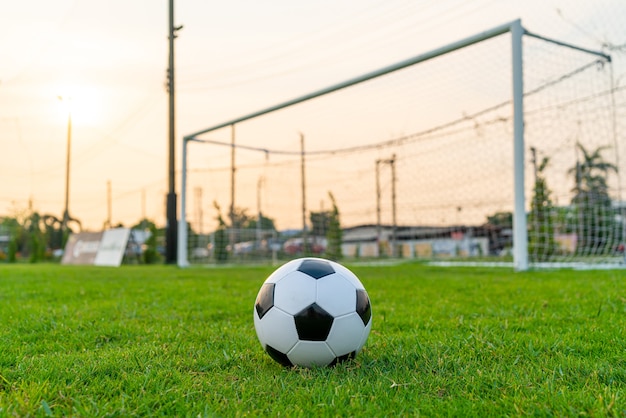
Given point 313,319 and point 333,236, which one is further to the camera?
point 333,236

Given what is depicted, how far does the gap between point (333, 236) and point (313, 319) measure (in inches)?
524

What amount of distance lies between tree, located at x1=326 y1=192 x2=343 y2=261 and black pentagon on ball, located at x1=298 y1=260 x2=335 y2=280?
12.7m

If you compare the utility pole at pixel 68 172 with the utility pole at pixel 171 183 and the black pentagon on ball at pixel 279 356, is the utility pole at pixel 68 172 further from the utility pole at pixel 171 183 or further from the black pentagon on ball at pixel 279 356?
the black pentagon on ball at pixel 279 356

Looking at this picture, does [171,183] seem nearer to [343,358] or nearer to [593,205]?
[593,205]

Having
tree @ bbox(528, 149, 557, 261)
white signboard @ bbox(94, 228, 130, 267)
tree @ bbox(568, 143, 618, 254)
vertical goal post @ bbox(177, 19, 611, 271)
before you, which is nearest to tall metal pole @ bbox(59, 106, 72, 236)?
white signboard @ bbox(94, 228, 130, 267)

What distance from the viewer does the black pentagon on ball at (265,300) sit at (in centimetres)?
262

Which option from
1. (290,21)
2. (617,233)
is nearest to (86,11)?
(290,21)

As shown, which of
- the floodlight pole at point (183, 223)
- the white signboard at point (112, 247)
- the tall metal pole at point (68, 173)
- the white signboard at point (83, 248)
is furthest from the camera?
the tall metal pole at point (68, 173)

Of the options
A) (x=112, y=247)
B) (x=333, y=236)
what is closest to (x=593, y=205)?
(x=333, y=236)

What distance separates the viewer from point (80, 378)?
2.30 m

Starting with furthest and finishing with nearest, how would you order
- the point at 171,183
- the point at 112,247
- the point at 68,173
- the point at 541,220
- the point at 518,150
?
the point at 68,173 → the point at 112,247 → the point at 171,183 → the point at 541,220 → the point at 518,150

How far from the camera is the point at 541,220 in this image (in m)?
12.1

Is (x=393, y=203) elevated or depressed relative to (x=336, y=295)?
elevated

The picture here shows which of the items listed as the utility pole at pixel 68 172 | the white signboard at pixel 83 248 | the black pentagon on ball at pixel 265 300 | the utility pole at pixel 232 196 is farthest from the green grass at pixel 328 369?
the utility pole at pixel 68 172
